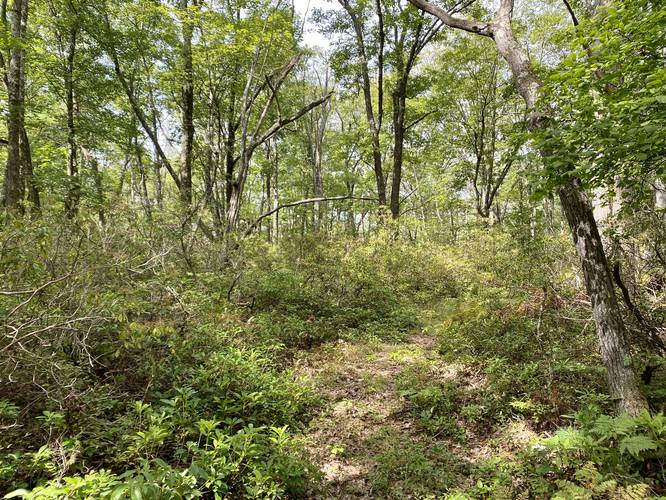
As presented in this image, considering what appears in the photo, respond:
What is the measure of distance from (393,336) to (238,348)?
143 inches

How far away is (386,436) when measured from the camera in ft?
14.5

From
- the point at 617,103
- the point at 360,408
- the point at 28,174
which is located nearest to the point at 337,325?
the point at 360,408

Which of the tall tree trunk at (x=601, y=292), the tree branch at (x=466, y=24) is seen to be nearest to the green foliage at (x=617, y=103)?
the tall tree trunk at (x=601, y=292)

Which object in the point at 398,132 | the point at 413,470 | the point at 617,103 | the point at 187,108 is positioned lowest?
the point at 413,470

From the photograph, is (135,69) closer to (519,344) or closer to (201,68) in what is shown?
(201,68)

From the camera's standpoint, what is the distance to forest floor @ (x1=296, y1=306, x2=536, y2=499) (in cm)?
365

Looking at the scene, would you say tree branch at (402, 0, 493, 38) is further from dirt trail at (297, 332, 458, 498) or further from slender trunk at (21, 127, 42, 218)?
slender trunk at (21, 127, 42, 218)

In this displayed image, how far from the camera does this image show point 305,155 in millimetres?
24078

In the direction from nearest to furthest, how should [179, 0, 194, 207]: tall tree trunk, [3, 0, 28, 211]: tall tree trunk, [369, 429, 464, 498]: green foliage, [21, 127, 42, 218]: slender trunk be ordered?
1. [369, 429, 464, 498]: green foliage
2. [3, 0, 28, 211]: tall tree trunk
3. [21, 127, 42, 218]: slender trunk
4. [179, 0, 194, 207]: tall tree trunk

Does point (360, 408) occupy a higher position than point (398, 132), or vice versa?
point (398, 132)

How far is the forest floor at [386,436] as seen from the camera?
12.0 feet

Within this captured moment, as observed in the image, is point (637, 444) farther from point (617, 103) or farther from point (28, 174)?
point (28, 174)

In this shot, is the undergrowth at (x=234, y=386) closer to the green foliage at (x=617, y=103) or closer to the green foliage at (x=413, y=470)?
the green foliage at (x=413, y=470)

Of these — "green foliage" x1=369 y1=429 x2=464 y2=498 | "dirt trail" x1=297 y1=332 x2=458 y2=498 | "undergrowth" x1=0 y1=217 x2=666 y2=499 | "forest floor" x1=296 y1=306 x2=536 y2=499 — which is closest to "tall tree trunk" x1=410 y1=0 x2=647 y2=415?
"undergrowth" x1=0 y1=217 x2=666 y2=499
